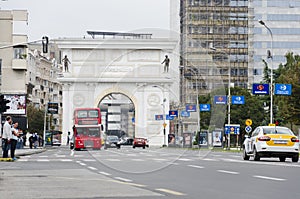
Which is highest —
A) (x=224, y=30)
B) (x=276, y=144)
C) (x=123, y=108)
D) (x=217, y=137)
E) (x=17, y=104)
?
(x=224, y=30)

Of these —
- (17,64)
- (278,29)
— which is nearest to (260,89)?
(17,64)

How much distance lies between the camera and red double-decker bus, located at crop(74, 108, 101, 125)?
63031mm

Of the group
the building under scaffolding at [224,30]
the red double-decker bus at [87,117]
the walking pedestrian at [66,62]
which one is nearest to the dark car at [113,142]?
the red double-decker bus at [87,117]

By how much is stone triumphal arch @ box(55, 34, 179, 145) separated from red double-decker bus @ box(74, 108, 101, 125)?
38671 millimetres

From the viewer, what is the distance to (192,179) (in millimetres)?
18172

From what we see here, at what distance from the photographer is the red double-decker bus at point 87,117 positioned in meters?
63.0

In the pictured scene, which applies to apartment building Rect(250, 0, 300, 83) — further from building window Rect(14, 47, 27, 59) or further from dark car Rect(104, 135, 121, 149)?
dark car Rect(104, 135, 121, 149)

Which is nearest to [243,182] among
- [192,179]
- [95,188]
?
[192,179]

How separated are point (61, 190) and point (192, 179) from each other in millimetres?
4151

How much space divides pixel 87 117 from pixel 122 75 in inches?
1665

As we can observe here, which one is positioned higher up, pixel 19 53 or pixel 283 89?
pixel 19 53

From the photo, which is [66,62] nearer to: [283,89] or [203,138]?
[203,138]

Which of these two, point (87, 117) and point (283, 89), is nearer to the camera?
point (283, 89)

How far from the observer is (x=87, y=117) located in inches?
2499
